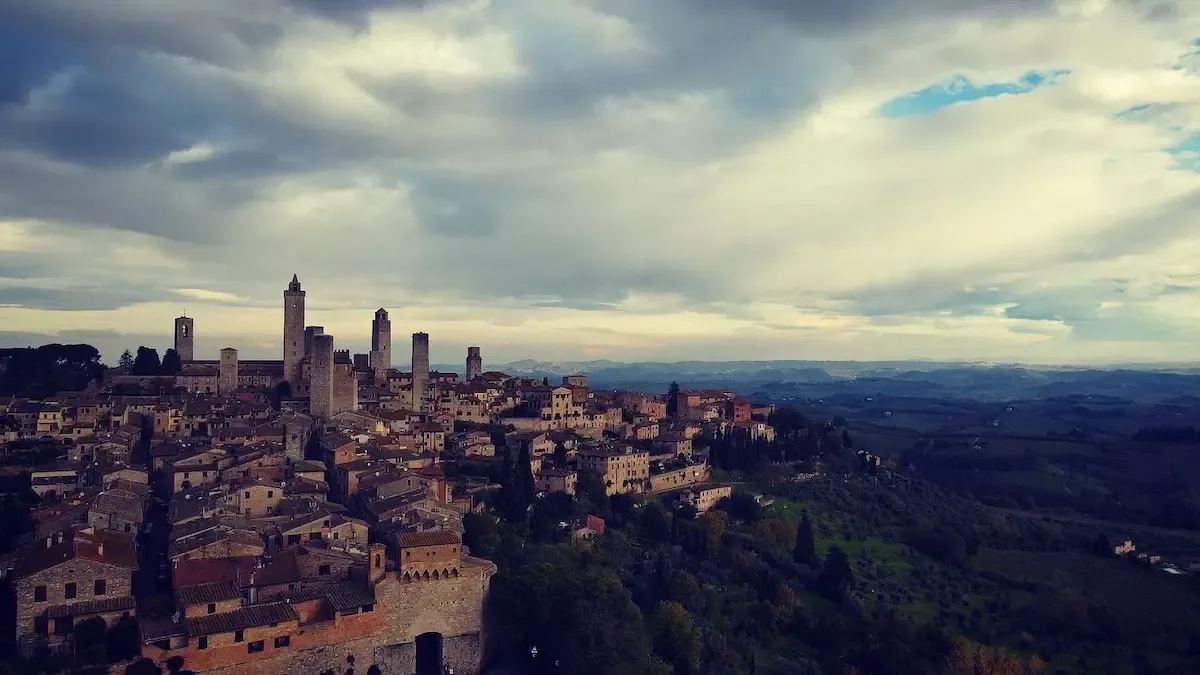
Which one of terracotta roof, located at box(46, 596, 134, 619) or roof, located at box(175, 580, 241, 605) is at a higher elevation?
roof, located at box(175, 580, 241, 605)

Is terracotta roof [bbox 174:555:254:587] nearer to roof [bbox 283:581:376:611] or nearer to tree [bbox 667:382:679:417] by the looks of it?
roof [bbox 283:581:376:611]

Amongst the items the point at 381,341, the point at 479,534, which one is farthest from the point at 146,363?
the point at 479,534

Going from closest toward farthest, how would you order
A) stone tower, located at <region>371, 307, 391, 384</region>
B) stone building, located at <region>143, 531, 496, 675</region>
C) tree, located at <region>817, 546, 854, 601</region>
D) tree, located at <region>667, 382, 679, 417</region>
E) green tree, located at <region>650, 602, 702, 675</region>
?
stone building, located at <region>143, 531, 496, 675</region> → green tree, located at <region>650, 602, 702, 675</region> → tree, located at <region>817, 546, 854, 601</region> → stone tower, located at <region>371, 307, 391, 384</region> → tree, located at <region>667, 382, 679, 417</region>

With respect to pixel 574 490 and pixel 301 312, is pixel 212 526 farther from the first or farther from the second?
pixel 301 312

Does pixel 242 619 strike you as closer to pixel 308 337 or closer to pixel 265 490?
pixel 265 490

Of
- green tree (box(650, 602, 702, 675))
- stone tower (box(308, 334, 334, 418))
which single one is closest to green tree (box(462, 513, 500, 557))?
green tree (box(650, 602, 702, 675))

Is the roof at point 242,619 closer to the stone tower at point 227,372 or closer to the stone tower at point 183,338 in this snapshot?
the stone tower at point 227,372
